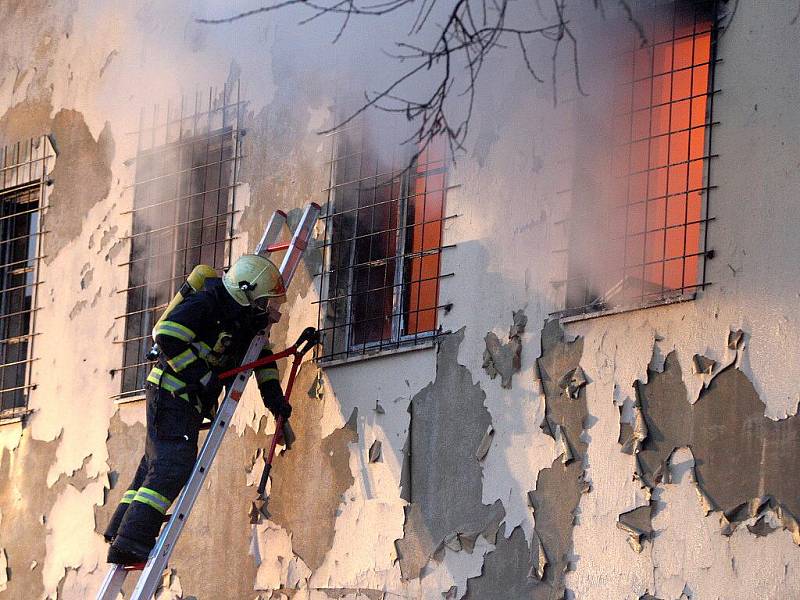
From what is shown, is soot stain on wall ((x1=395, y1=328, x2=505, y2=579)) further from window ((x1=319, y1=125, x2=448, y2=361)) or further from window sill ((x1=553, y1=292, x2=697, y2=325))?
window sill ((x1=553, y1=292, x2=697, y2=325))

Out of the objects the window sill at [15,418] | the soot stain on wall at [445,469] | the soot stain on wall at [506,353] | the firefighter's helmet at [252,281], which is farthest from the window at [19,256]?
the soot stain on wall at [506,353]

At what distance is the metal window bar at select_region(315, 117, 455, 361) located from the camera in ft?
26.5

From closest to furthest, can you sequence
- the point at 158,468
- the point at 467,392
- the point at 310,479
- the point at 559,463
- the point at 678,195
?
the point at 678,195, the point at 559,463, the point at 467,392, the point at 158,468, the point at 310,479

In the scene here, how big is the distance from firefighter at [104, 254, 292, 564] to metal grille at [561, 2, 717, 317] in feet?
5.77

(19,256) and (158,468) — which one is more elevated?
(19,256)

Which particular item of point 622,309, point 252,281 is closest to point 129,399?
point 252,281

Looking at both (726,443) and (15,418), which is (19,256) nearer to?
(15,418)

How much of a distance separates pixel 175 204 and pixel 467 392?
298cm

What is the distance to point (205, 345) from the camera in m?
7.72

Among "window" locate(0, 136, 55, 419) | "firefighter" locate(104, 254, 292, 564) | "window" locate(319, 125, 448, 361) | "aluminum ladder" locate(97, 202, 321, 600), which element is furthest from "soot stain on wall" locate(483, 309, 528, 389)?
"window" locate(0, 136, 55, 419)

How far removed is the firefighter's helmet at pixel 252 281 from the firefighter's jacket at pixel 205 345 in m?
0.06

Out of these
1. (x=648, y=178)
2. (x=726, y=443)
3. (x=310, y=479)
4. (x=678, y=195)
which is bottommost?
(x=726, y=443)

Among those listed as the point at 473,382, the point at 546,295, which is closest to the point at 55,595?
the point at 473,382

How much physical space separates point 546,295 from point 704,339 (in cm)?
100
